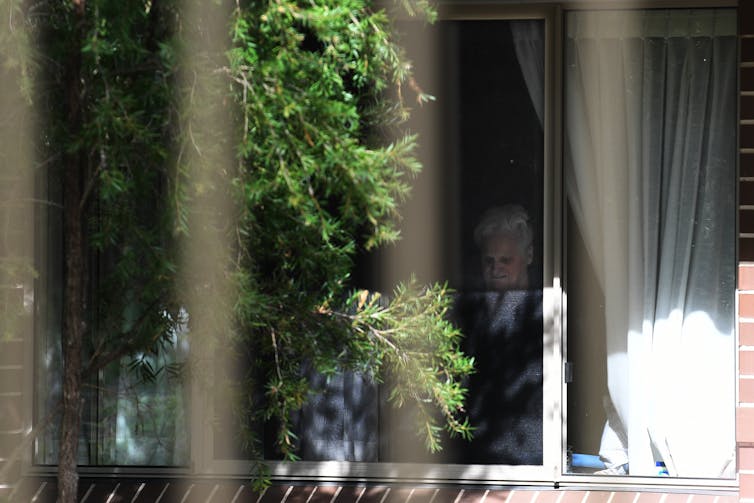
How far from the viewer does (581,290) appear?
5.06 meters

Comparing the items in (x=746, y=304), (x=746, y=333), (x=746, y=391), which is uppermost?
(x=746, y=304)

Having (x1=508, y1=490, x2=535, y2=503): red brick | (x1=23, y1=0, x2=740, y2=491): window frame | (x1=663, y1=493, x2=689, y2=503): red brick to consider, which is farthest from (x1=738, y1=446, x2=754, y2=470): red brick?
(x1=508, y1=490, x2=535, y2=503): red brick

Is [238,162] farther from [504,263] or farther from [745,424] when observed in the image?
[745,424]

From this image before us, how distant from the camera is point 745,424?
4.87 m

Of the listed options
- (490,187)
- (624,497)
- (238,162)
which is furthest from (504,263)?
(238,162)

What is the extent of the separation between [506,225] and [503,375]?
0.67 m

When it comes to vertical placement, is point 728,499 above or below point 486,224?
below

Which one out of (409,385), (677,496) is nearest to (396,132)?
(409,385)

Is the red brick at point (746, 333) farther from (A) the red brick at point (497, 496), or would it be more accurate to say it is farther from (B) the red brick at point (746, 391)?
(A) the red brick at point (497, 496)

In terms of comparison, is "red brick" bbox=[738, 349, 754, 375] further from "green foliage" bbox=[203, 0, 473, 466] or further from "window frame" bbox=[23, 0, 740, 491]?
"green foliage" bbox=[203, 0, 473, 466]

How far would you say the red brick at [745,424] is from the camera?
486 centimetres

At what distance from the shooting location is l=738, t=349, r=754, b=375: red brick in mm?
4895

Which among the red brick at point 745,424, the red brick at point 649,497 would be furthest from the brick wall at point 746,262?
the red brick at point 649,497

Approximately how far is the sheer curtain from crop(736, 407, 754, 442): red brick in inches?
5.6
